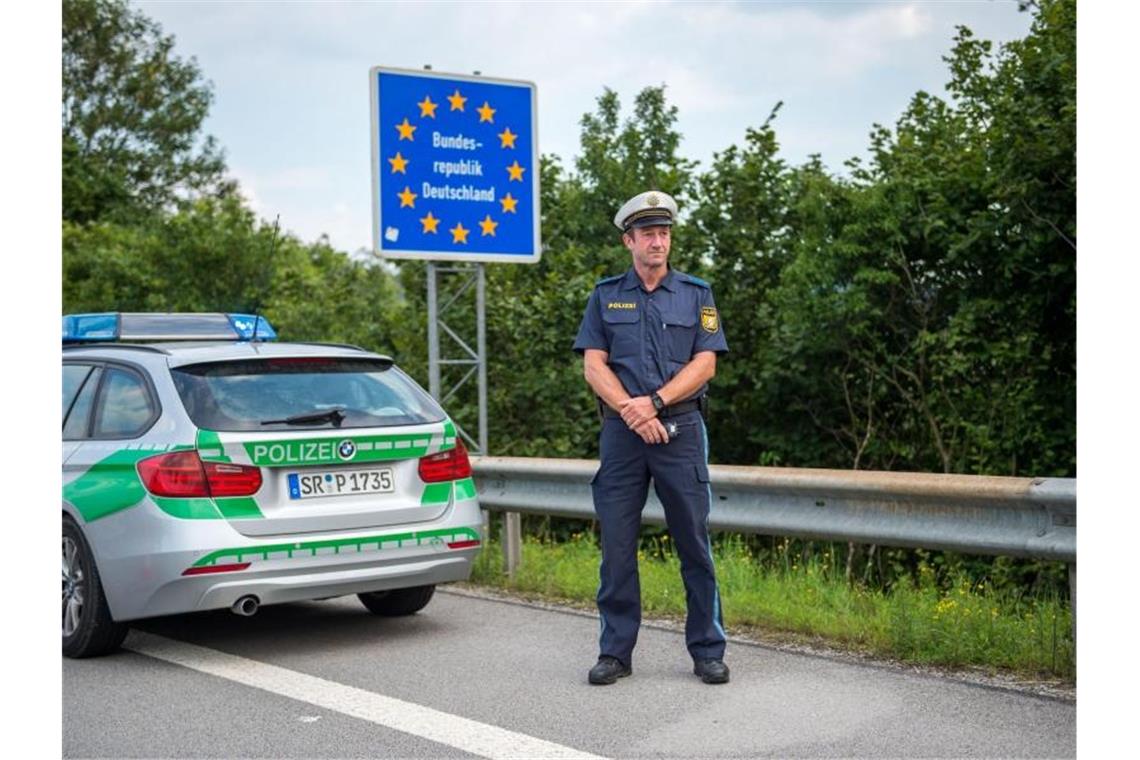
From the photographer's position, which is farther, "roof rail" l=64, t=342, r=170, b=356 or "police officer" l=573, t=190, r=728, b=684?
"roof rail" l=64, t=342, r=170, b=356

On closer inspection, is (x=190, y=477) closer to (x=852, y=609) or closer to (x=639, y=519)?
(x=639, y=519)

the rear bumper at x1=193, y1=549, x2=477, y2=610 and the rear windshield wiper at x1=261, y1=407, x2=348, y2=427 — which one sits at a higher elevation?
the rear windshield wiper at x1=261, y1=407, x2=348, y2=427

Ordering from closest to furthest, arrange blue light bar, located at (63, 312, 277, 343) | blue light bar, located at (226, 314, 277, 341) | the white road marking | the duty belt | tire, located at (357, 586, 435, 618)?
the white road marking
the duty belt
tire, located at (357, 586, 435, 618)
blue light bar, located at (63, 312, 277, 343)
blue light bar, located at (226, 314, 277, 341)

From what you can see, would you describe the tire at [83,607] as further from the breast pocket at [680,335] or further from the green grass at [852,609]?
the breast pocket at [680,335]

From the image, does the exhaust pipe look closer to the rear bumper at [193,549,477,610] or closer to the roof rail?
the rear bumper at [193,549,477,610]

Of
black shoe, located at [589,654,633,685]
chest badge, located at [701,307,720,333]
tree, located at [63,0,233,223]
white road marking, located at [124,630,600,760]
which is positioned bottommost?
white road marking, located at [124,630,600,760]

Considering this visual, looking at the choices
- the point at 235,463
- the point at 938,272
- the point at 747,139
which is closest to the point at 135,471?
the point at 235,463

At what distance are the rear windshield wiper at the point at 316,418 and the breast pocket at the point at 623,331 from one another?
153cm

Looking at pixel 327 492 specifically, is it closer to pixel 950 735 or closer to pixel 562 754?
A: pixel 562 754

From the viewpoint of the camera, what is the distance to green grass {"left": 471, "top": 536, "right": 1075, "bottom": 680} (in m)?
5.78

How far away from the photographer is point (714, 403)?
48.5 feet

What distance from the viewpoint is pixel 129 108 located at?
53250mm

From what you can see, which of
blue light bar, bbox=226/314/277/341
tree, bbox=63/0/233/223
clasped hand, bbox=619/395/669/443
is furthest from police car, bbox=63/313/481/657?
tree, bbox=63/0/233/223

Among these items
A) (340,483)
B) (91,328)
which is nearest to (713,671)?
(340,483)
